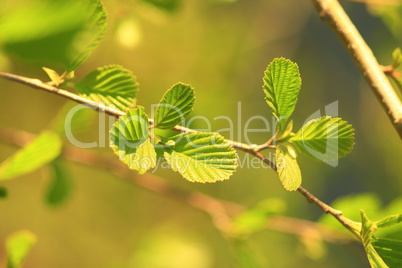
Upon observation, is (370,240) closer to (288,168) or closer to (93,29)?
(288,168)

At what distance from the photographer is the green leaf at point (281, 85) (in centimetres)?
17

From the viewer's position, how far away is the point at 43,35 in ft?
0.30

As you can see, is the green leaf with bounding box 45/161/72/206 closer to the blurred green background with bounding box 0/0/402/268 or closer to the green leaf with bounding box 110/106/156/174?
the green leaf with bounding box 110/106/156/174

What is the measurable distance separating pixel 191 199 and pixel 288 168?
10.1 inches

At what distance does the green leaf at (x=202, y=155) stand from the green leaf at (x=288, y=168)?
19mm

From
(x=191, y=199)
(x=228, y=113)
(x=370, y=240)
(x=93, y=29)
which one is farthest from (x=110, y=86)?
(x=228, y=113)

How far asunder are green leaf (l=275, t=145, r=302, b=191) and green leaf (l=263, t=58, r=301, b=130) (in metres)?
0.01

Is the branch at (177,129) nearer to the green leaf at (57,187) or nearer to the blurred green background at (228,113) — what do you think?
the green leaf at (57,187)

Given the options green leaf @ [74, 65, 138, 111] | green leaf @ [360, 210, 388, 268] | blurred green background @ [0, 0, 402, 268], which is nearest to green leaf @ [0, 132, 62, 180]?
green leaf @ [74, 65, 138, 111]

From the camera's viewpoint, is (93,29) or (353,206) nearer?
(93,29)

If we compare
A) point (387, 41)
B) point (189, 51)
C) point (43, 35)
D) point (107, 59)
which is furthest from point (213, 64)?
point (43, 35)

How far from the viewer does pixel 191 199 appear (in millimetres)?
417

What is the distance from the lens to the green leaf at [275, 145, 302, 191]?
6.4 inches

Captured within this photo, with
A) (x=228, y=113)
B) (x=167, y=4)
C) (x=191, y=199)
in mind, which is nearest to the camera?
(x=167, y=4)
